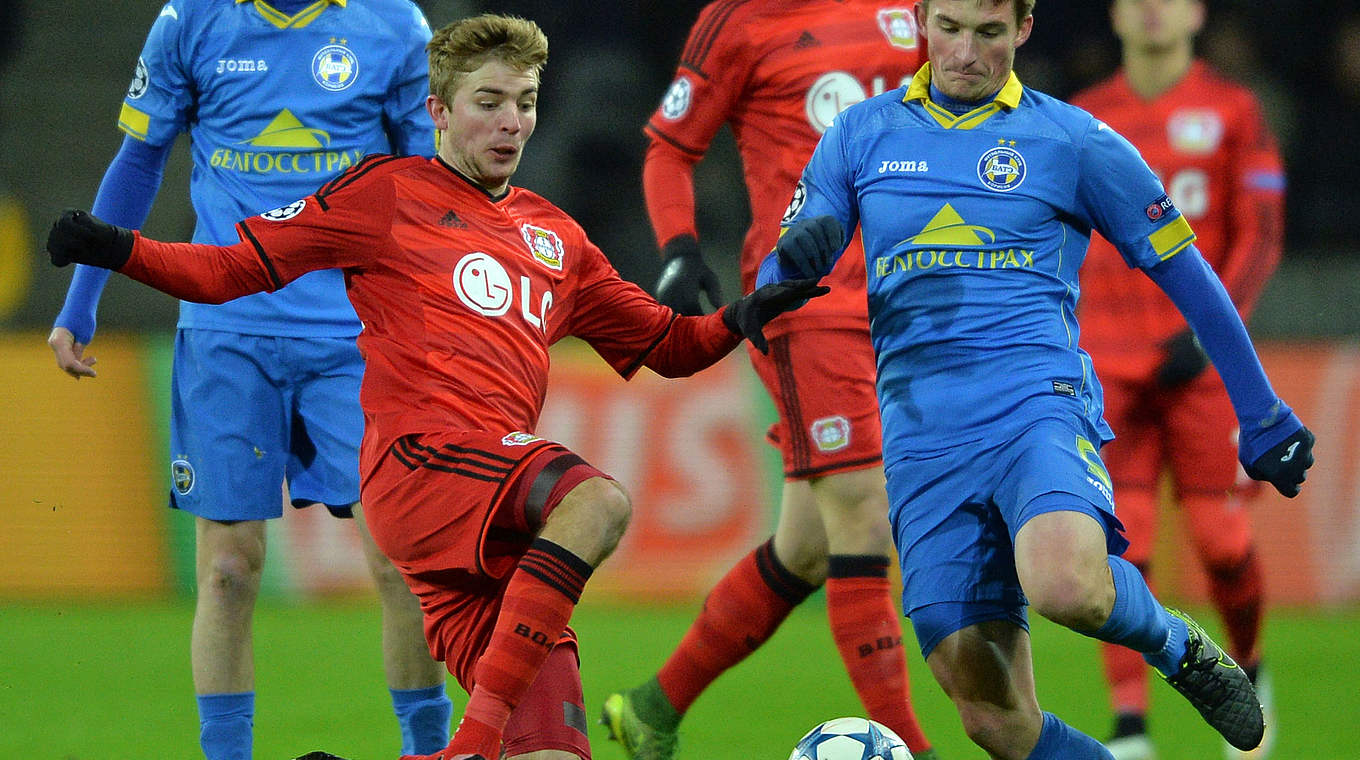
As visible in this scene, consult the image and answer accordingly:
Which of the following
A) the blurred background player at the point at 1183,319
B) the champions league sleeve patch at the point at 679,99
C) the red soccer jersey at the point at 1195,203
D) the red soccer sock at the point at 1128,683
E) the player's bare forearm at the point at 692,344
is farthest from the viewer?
the red soccer jersey at the point at 1195,203

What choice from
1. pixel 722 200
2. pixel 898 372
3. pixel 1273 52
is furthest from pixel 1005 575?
pixel 1273 52

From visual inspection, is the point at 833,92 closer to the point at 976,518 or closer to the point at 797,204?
the point at 797,204

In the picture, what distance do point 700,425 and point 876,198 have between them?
4.72 metres

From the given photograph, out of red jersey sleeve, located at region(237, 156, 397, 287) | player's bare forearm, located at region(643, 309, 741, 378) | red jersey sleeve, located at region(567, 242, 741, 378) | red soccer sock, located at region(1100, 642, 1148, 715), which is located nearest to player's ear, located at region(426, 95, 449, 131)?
red jersey sleeve, located at region(237, 156, 397, 287)

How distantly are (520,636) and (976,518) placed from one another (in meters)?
0.98

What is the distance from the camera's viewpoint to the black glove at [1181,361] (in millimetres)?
5395

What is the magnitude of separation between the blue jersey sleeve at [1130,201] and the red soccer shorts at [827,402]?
40.6 inches

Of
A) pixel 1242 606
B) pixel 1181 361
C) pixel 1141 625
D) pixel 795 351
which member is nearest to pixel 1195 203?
pixel 1181 361

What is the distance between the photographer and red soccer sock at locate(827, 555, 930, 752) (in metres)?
4.15

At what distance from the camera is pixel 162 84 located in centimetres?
415

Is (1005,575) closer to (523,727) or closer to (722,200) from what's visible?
(523,727)

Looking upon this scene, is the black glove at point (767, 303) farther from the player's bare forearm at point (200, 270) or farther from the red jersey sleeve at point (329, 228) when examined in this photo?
the player's bare forearm at point (200, 270)

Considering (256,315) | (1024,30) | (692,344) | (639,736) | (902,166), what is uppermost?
(1024,30)

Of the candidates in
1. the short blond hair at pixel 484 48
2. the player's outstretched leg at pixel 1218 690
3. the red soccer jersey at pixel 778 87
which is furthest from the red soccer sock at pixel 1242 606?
the short blond hair at pixel 484 48
